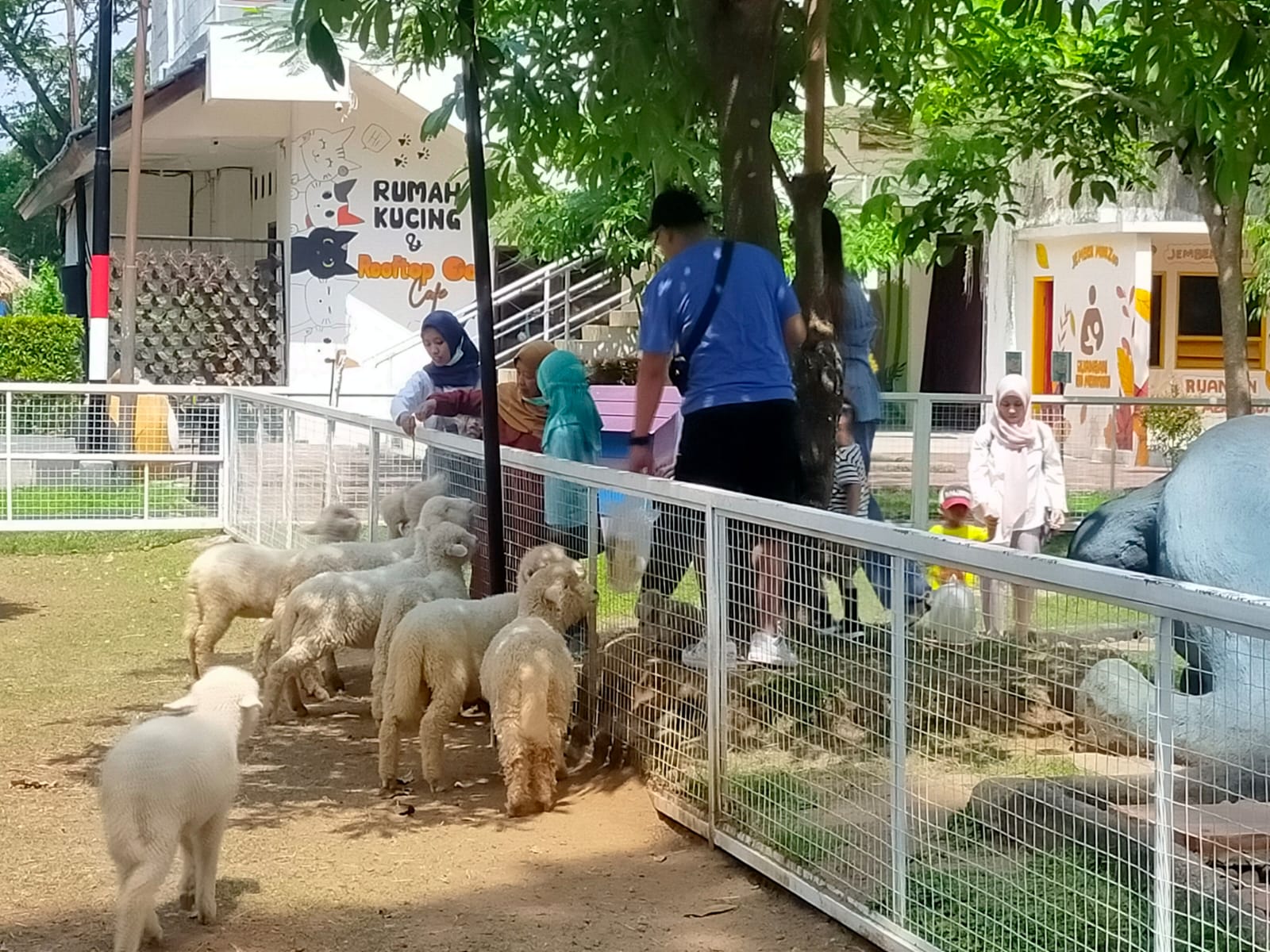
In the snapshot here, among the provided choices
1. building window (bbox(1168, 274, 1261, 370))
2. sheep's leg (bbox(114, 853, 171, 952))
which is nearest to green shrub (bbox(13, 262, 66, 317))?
building window (bbox(1168, 274, 1261, 370))

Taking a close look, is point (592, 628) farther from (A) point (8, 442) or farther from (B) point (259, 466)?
(A) point (8, 442)

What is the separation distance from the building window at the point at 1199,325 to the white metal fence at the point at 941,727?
21685mm

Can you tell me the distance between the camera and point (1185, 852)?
3920 millimetres

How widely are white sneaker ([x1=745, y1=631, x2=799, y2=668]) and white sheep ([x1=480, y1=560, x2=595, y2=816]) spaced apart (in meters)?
0.86

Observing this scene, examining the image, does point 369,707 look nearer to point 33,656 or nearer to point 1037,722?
point 33,656

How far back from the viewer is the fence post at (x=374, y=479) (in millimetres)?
10078

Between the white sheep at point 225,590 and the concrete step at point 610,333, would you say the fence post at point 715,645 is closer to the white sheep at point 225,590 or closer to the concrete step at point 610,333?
the white sheep at point 225,590

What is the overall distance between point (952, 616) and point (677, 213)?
3135 millimetres

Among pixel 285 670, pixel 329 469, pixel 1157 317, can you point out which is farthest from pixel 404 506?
pixel 1157 317

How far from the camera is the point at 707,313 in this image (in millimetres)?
6988

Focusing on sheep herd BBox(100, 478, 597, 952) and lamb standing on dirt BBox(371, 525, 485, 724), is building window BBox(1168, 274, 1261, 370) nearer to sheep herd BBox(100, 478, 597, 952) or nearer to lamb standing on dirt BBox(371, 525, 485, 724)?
sheep herd BBox(100, 478, 597, 952)

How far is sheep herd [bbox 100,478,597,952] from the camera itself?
15.5 ft

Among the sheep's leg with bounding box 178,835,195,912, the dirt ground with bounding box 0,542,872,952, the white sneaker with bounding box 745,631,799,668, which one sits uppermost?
the white sneaker with bounding box 745,631,799,668

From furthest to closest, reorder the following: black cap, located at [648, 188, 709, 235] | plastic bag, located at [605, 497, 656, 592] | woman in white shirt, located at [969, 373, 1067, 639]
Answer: woman in white shirt, located at [969, 373, 1067, 639]
black cap, located at [648, 188, 709, 235]
plastic bag, located at [605, 497, 656, 592]
